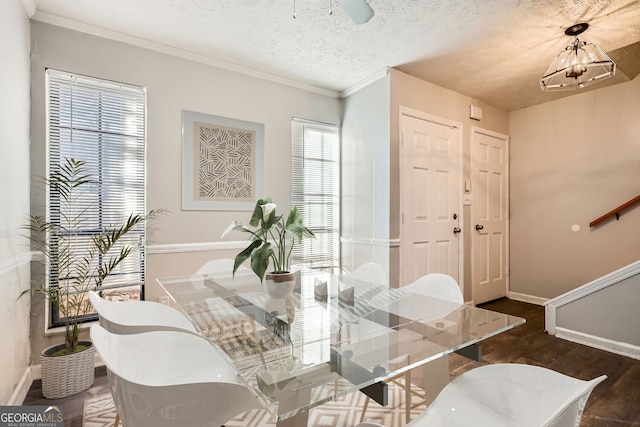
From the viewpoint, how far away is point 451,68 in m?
3.14

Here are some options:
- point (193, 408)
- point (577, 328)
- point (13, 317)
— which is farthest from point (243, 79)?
point (577, 328)

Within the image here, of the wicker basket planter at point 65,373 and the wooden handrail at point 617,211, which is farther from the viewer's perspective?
the wooden handrail at point 617,211

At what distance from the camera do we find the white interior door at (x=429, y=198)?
3.30m

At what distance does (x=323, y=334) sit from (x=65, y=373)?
1960 mm

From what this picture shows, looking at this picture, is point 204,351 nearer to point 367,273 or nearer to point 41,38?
point 367,273

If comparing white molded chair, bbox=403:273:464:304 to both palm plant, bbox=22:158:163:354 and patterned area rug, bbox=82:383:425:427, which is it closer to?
patterned area rug, bbox=82:383:425:427

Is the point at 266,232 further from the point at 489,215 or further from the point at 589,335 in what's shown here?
the point at 489,215

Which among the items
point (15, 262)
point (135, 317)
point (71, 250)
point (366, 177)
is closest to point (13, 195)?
point (15, 262)

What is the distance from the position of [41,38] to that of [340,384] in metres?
3.06

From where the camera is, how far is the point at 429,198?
351 cm

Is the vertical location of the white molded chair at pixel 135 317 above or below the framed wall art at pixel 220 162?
below

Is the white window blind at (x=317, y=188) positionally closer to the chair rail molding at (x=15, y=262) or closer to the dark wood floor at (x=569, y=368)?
the dark wood floor at (x=569, y=368)

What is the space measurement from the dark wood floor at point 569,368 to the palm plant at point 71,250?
0.41 metres

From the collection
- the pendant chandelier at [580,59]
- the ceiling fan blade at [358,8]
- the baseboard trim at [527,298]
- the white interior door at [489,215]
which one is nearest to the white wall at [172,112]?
the ceiling fan blade at [358,8]
